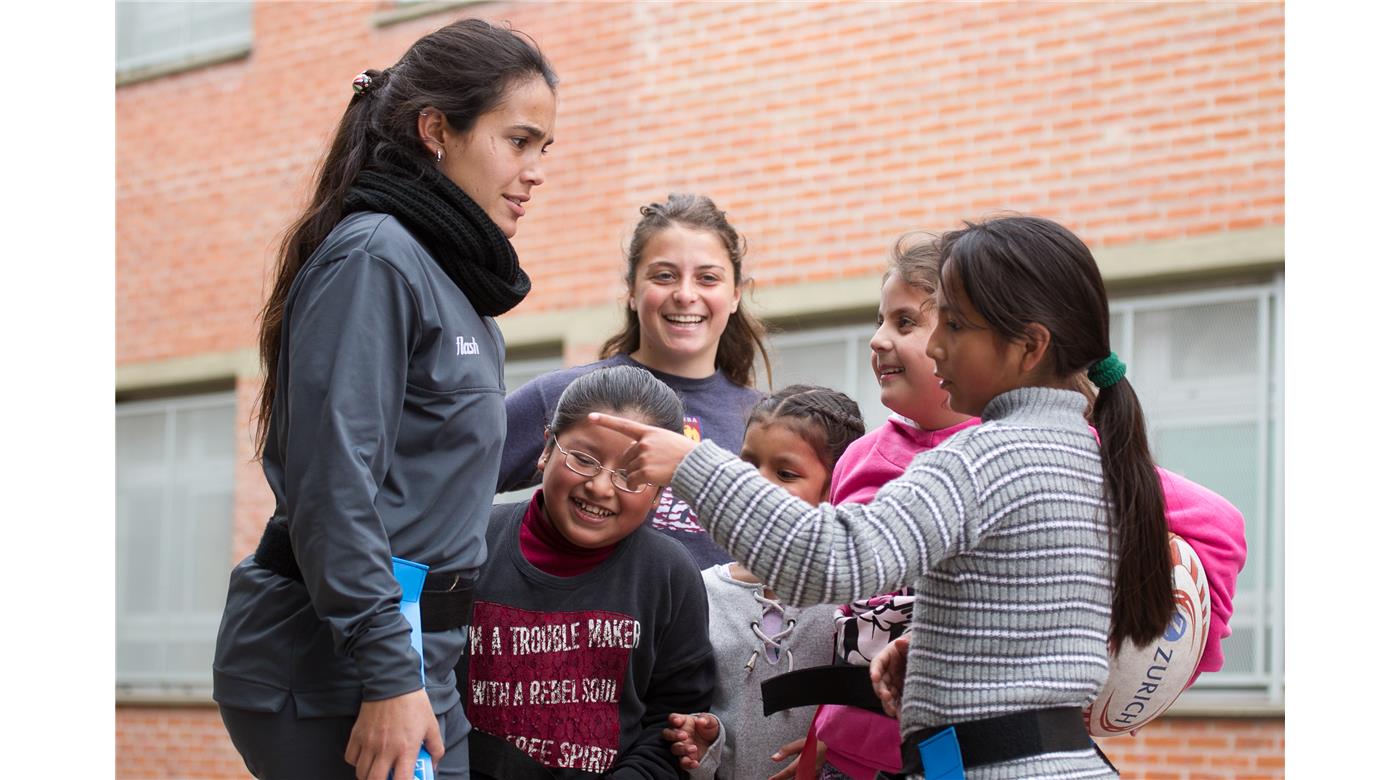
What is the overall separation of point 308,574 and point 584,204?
20.4ft

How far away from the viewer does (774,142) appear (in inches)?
304

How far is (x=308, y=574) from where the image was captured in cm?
213

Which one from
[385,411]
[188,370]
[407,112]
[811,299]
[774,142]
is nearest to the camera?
[385,411]

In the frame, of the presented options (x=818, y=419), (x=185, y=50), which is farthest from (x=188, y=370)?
(x=818, y=419)

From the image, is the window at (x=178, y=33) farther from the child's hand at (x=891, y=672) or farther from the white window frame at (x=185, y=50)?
the child's hand at (x=891, y=672)

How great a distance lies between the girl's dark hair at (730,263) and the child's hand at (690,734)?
1.13m

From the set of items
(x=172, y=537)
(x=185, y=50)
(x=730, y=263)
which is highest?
(x=185, y=50)

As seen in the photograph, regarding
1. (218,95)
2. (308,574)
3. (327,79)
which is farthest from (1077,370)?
(218,95)

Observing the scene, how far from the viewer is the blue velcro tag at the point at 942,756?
2068mm

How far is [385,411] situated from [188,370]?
7.77 m

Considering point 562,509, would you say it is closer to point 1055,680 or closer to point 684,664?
point 684,664

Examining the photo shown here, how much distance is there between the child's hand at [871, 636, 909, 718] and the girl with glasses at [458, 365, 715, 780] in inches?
22.8

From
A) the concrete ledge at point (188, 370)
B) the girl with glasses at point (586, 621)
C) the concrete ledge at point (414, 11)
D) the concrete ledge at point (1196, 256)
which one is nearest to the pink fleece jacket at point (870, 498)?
the girl with glasses at point (586, 621)

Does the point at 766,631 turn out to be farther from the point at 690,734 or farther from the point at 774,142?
the point at 774,142
